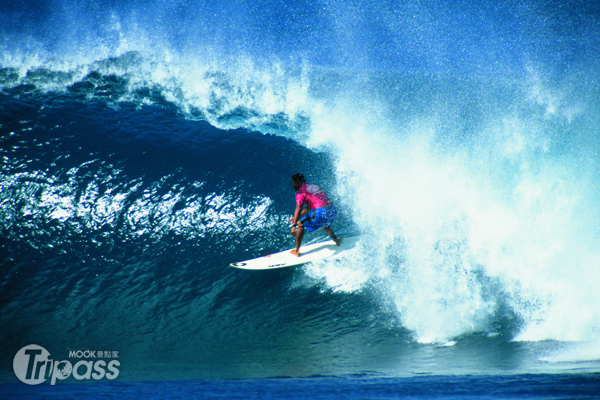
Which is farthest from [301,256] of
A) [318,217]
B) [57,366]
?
[57,366]

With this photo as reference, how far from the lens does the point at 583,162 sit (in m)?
8.15

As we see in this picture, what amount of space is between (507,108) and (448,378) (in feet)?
24.8

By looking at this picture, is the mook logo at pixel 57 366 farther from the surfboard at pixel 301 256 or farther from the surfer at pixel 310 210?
the surfer at pixel 310 210

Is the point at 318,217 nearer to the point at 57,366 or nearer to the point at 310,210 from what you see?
the point at 310,210

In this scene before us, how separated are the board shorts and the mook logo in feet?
9.37

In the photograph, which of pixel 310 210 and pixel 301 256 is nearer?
pixel 310 210

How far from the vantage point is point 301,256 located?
6148mm

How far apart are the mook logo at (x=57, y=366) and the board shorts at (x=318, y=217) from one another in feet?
9.37

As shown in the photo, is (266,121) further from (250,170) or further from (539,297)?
(539,297)

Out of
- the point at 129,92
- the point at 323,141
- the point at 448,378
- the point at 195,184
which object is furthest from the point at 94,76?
the point at 448,378

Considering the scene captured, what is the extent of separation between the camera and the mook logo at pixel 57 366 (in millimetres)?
4063

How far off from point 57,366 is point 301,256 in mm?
3210

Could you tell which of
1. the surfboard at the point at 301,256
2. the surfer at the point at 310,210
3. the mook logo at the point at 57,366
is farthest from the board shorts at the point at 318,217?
the mook logo at the point at 57,366

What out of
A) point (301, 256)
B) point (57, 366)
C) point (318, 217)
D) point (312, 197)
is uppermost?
point (312, 197)
